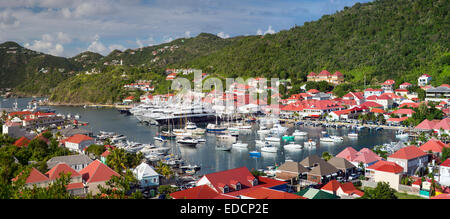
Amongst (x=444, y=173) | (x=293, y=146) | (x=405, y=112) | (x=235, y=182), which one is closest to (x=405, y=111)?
(x=405, y=112)

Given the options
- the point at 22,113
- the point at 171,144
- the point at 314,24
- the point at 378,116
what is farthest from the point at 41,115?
the point at 314,24

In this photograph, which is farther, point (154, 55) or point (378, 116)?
point (154, 55)

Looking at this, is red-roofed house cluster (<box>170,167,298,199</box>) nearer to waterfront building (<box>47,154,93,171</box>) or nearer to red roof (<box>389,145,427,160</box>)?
red roof (<box>389,145,427,160</box>)

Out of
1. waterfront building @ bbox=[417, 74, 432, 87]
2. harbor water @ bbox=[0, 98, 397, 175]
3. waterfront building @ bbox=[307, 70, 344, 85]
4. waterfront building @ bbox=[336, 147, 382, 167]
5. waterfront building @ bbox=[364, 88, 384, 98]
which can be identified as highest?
waterfront building @ bbox=[307, 70, 344, 85]

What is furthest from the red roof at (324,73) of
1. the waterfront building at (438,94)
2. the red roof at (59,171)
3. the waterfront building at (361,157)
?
the red roof at (59,171)

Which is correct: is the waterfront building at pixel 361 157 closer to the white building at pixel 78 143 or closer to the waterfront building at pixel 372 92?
the white building at pixel 78 143

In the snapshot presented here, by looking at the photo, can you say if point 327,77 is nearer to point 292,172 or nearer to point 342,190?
point 292,172

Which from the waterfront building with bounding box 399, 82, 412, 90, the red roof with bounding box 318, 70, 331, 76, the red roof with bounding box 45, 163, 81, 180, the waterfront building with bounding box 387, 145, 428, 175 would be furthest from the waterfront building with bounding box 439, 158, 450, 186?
the red roof with bounding box 318, 70, 331, 76
